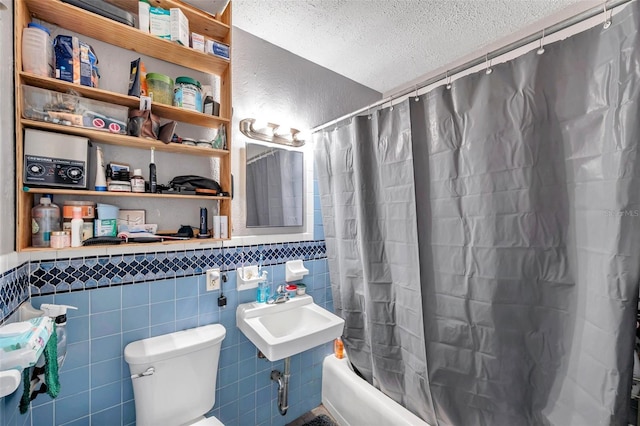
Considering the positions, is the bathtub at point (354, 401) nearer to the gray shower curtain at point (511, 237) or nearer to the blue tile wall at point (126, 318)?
the gray shower curtain at point (511, 237)

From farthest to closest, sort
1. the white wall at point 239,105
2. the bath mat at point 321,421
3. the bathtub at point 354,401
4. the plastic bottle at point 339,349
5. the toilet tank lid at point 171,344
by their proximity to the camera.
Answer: the plastic bottle at point 339,349, the bath mat at point 321,421, the bathtub at point 354,401, the toilet tank lid at point 171,344, the white wall at point 239,105

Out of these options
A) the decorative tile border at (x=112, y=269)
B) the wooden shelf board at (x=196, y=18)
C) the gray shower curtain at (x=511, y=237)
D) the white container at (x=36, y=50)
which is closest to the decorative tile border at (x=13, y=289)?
the decorative tile border at (x=112, y=269)

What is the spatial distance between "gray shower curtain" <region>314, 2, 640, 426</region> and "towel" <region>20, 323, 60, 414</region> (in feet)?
4.43

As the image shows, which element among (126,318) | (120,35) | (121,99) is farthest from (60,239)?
(120,35)

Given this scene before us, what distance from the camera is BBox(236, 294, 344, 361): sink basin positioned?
4.03 feet

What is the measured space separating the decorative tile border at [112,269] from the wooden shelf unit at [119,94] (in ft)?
0.45

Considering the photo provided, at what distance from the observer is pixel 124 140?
1.10m

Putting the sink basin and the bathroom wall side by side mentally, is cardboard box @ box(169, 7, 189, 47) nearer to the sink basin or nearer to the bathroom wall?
the bathroom wall

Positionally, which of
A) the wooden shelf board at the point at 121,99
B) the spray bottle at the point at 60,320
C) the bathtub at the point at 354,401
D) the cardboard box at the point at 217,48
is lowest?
the bathtub at the point at 354,401

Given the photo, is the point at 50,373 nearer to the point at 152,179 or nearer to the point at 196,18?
the point at 152,179

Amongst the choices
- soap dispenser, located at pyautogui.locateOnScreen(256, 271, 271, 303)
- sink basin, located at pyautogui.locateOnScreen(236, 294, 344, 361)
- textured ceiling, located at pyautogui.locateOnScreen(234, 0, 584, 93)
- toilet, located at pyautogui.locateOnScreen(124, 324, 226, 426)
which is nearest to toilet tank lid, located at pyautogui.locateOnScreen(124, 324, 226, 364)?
toilet, located at pyautogui.locateOnScreen(124, 324, 226, 426)

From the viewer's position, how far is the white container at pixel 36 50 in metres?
0.92

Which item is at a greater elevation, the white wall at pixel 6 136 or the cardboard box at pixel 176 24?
the cardboard box at pixel 176 24

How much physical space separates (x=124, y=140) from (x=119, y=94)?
7.2 inches
